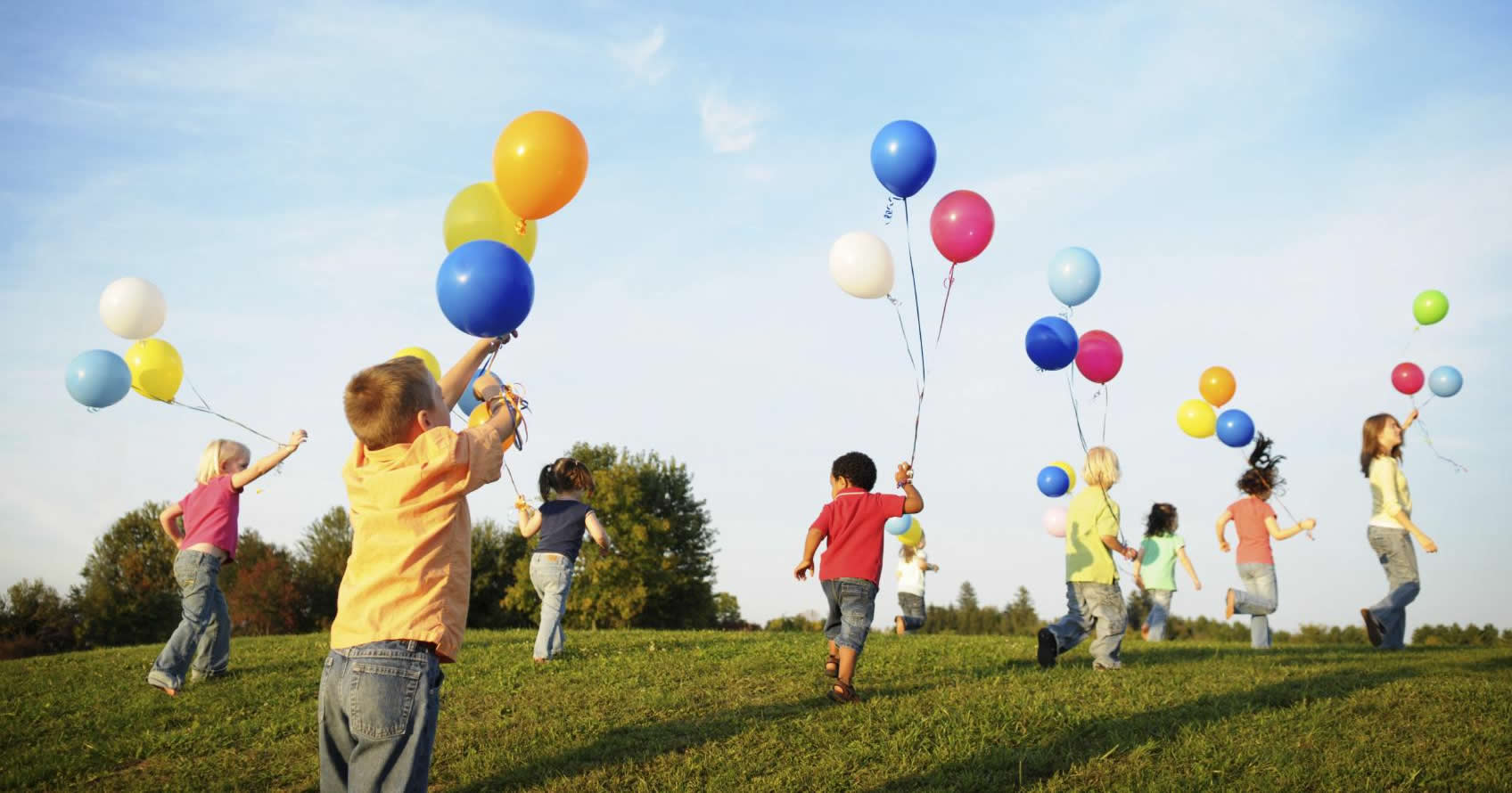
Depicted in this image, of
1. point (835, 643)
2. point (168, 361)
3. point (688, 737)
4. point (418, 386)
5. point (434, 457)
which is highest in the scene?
point (168, 361)

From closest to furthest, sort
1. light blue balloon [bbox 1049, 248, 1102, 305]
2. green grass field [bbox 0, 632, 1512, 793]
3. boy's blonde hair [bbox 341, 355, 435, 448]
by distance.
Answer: boy's blonde hair [bbox 341, 355, 435, 448] < green grass field [bbox 0, 632, 1512, 793] < light blue balloon [bbox 1049, 248, 1102, 305]

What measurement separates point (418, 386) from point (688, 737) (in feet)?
9.99

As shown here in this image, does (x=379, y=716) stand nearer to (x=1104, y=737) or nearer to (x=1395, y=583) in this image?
(x=1104, y=737)

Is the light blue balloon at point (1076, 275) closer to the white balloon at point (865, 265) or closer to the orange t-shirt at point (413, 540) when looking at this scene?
the white balloon at point (865, 265)

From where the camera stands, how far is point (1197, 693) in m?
7.29

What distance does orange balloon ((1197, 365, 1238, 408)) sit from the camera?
49.2 ft

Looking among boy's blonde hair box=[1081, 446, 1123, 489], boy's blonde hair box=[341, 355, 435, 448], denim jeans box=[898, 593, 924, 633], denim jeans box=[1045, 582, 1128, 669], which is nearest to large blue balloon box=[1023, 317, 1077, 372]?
boy's blonde hair box=[1081, 446, 1123, 489]

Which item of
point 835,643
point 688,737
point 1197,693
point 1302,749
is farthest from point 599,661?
point 1302,749

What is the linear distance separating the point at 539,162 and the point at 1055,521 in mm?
13477

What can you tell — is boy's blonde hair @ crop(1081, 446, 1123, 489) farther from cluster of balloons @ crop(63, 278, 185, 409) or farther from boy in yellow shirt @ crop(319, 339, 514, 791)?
cluster of balloons @ crop(63, 278, 185, 409)

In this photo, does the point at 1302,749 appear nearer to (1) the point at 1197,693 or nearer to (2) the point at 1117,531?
(1) the point at 1197,693

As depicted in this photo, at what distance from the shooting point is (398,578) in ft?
12.1

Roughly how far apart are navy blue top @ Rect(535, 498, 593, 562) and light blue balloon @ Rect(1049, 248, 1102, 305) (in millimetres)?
6117

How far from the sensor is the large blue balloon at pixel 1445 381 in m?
15.6
